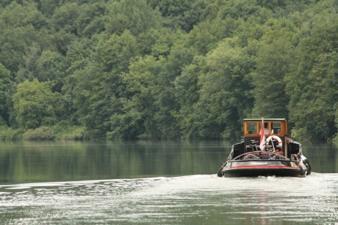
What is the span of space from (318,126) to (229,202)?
7698 cm

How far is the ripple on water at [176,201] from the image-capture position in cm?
3691

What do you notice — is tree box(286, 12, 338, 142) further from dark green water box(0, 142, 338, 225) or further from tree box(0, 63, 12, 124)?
tree box(0, 63, 12, 124)

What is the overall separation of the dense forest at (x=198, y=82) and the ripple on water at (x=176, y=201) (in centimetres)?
6647

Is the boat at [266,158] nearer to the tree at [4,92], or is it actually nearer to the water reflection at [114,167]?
the water reflection at [114,167]

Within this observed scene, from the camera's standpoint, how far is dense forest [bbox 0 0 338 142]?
399ft

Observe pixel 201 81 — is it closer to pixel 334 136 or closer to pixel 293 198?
pixel 334 136

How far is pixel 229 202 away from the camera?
41625mm

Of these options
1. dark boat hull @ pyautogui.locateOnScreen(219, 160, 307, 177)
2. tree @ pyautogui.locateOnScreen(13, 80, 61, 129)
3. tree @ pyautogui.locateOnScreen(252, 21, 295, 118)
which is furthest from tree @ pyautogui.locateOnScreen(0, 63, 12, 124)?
dark boat hull @ pyautogui.locateOnScreen(219, 160, 307, 177)

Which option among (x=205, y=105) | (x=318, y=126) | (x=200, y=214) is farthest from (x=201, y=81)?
(x=200, y=214)

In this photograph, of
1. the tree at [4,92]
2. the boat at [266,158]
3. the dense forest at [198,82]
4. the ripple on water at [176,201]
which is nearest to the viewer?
the ripple on water at [176,201]

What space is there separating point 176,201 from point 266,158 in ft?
40.7

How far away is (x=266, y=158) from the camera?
2126 inches

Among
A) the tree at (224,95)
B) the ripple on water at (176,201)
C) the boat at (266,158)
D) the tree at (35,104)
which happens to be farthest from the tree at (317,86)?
the tree at (35,104)

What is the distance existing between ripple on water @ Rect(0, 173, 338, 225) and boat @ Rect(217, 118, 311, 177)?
83 cm
